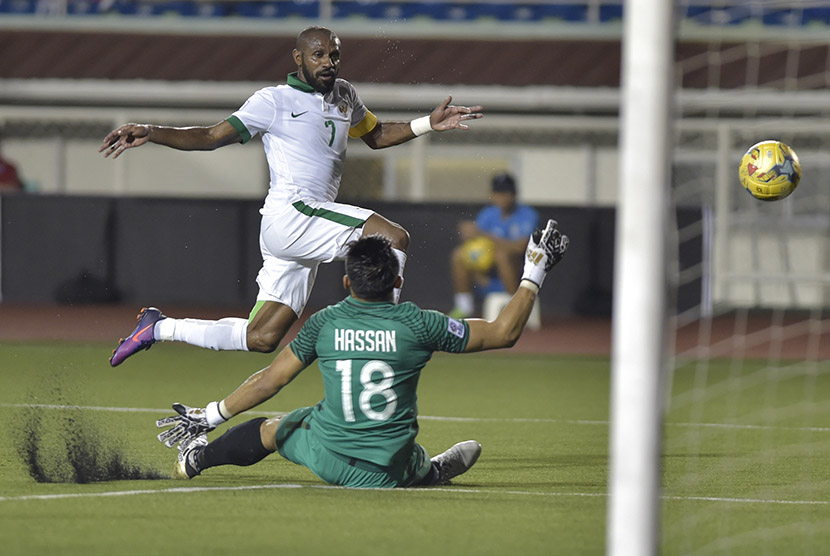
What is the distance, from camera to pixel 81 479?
21.2ft

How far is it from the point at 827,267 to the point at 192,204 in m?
8.72

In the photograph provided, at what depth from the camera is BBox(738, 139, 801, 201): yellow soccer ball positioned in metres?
8.34

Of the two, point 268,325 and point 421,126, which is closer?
point 268,325

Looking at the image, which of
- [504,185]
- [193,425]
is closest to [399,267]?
[193,425]

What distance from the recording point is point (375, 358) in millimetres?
6027

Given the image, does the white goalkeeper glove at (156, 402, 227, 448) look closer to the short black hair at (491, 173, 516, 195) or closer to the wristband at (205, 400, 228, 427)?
the wristband at (205, 400, 228, 427)

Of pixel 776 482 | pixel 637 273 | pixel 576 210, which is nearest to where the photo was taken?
pixel 637 273

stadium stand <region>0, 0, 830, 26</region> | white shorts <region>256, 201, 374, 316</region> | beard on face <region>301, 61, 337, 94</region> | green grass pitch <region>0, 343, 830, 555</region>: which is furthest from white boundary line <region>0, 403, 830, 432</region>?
stadium stand <region>0, 0, 830, 26</region>

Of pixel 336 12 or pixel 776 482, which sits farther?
pixel 336 12

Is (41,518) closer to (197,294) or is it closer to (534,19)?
(197,294)

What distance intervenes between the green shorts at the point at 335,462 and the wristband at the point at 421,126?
211cm

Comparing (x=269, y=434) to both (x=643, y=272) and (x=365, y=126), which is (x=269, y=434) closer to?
(x=365, y=126)

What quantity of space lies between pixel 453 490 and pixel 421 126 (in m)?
2.34

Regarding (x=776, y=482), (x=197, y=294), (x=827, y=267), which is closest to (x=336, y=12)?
(x=197, y=294)
